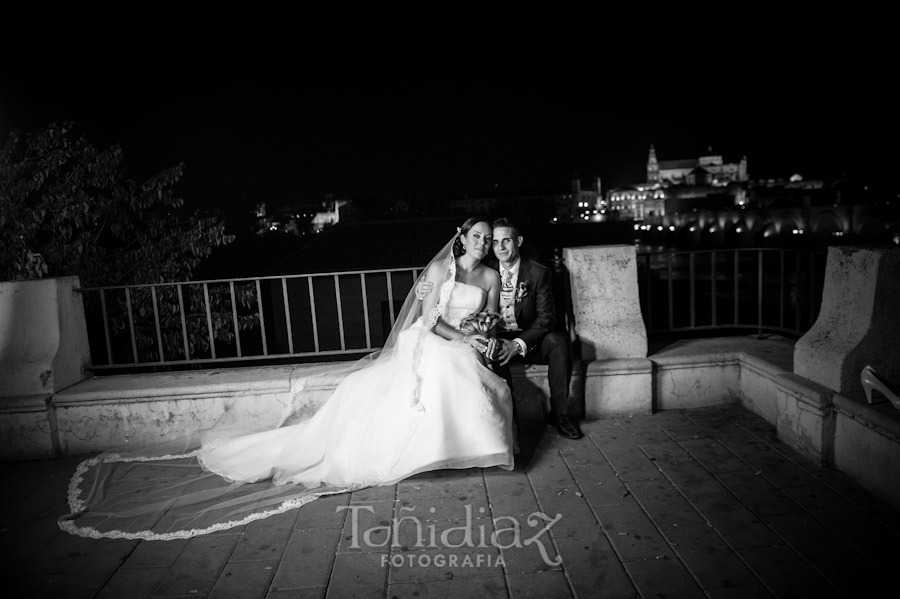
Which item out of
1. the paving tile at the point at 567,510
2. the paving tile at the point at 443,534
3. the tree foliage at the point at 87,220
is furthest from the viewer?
the tree foliage at the point at 87,220

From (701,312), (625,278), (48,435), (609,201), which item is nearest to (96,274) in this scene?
(48,435)

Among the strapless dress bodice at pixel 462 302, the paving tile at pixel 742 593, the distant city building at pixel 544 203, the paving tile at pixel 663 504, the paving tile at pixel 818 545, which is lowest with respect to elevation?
the paving tile at pixel 818 545

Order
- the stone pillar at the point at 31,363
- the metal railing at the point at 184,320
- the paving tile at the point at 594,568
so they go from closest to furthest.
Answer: the paving tile at the point at 594,568
the stone pillar at the point at 31,363
the metal railing at the point at 184,320

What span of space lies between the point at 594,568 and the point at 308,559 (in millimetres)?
1510

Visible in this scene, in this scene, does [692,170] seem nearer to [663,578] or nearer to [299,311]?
[299,311]

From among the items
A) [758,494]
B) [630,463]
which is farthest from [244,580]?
[758,494]

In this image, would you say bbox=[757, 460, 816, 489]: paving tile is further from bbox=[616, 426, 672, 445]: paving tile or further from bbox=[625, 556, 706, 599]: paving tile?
bbox=[625, 556, 706, 599]: paving tile

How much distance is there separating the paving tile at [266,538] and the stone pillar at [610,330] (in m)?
2.75

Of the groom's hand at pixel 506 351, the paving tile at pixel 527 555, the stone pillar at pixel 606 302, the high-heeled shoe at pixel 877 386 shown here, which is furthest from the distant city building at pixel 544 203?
the paving tile at pixel 527 555

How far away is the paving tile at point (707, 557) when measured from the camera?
113 inches

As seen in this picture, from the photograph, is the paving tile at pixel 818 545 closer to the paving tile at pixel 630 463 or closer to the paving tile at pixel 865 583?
the paving tile at pixel 865 583

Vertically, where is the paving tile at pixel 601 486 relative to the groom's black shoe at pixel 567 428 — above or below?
below

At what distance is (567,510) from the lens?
143 inches

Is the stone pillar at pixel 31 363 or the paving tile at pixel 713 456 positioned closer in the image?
the paving tile at pixel 713 456
